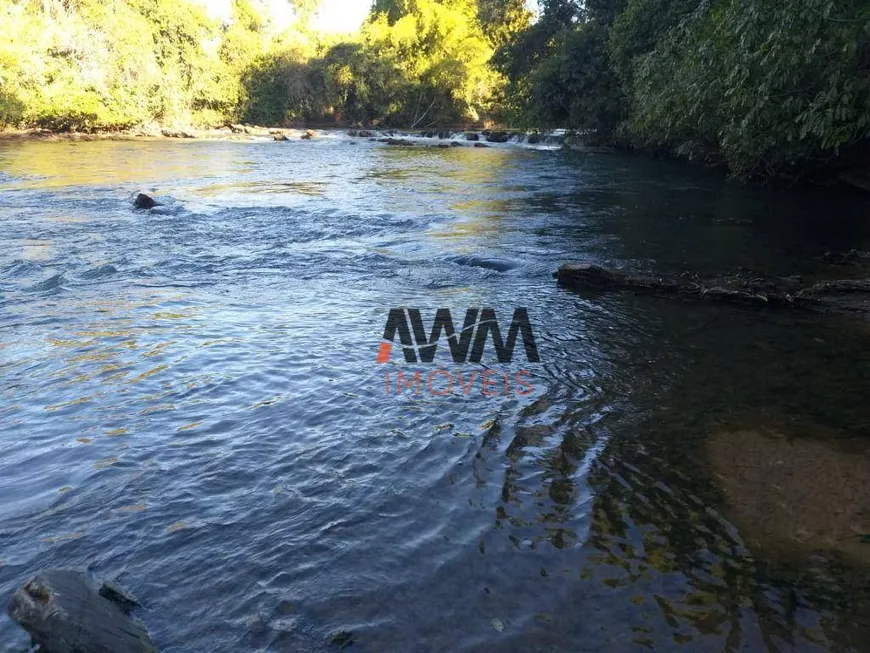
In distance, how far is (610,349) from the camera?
677cm

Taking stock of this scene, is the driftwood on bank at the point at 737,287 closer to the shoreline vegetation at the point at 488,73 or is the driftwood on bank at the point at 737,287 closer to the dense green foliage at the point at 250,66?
the shoreline vegetation at the point at 488,73

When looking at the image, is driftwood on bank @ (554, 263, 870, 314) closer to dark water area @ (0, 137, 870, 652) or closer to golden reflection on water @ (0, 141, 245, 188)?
dark water area @ (0, 137, 870, 652)

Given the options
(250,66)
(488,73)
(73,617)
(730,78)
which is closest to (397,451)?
(73,617)

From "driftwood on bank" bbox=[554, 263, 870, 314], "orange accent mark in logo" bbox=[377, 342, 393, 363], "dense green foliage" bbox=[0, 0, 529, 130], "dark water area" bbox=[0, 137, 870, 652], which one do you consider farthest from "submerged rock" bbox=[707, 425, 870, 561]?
"dense green foliage" bbox=[0, 0, 529, 130]

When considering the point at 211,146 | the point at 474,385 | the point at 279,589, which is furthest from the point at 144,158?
the point at 279,589

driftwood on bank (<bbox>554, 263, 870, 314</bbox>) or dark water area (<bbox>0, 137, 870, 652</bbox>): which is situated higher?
driftwood on bank (<bbox>554, 263, 870, 314</bbox>)

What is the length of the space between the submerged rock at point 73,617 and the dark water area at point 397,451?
0.47 ft

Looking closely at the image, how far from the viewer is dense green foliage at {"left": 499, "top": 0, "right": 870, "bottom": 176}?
7570 mm

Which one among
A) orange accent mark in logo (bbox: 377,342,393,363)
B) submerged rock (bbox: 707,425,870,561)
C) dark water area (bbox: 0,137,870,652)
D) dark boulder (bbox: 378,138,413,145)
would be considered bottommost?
orange accent mark in logo (bbox: 377,342,393,363)

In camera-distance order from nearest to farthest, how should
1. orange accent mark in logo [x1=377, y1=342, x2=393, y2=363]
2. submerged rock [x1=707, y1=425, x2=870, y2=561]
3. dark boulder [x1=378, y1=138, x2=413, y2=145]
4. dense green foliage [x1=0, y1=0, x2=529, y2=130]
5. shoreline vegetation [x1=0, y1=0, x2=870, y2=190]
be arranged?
submerged rock [x1=707, y1=425, x2=870, y2=561]
orange accent mark in logo [x1=377, y1=342, x2=393, y2=363]
shoreline vegetation [x1=0, y1=0, x2=870, y2=190]
dark boulder [x1=378, y1=138, x2=413, y2=145]
dense green foliage [x1=0, y1=0, x2=529, y2=130]

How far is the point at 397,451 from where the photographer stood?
471cm

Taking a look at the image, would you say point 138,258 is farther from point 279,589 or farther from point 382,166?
point 382,166

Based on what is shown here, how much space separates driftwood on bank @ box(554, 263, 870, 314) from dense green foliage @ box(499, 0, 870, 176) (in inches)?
75.9

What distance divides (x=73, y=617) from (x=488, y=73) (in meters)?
58.0
